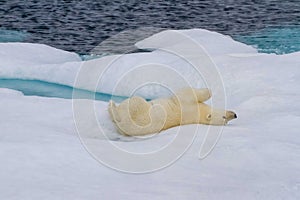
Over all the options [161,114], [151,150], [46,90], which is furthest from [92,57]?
[151,150]

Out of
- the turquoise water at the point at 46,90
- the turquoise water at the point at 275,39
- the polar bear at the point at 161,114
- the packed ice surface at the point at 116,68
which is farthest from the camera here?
the turquoise water at the point at 275,39

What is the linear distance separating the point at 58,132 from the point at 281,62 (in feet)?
10.5

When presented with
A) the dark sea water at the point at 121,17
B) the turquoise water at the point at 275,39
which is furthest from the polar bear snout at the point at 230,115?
the dark sea water at the point at 121,17

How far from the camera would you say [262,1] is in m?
16.9

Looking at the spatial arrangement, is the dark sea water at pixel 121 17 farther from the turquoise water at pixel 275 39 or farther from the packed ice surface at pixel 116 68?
the packed ice surface at pixel 116 68

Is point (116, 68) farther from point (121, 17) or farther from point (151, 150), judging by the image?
point (121, 17)

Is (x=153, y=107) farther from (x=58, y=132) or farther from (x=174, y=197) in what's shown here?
(x=174, y=197)

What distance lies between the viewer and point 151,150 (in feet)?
12.7

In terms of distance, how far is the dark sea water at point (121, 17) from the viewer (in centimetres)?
1309

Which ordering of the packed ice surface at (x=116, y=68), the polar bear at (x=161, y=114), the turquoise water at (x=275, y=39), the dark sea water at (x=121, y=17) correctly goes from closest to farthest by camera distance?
the polar bear at (x=161, y=114) < the packed ice surface at (x=116, y=68) < the turquoise water at (x=275, y=39) < the dark sea water at (x=121, y=17)

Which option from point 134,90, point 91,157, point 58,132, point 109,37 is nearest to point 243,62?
point 134,90

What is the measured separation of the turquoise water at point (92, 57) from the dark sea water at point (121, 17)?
165 millimetres

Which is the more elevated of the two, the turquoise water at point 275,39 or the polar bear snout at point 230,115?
the polar bear snout at point 230,115

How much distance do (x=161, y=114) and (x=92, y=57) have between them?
5549 millimetres
